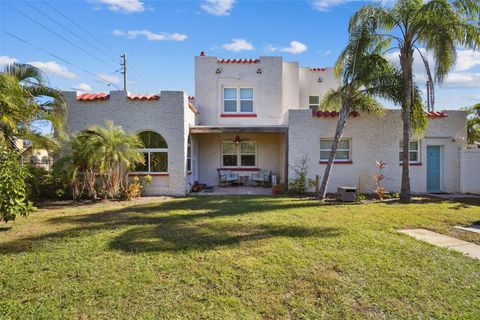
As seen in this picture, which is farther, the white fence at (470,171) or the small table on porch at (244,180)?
the small table on porch at (244,180)

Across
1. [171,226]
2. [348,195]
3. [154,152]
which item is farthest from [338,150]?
[171,226]

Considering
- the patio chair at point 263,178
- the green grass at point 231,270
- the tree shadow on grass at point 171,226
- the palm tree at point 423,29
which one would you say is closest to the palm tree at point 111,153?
the tree shadow on grass at point 171,226

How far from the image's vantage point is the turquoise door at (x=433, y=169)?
1571 cm

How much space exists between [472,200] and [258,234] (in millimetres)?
10679

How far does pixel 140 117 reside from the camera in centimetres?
1443

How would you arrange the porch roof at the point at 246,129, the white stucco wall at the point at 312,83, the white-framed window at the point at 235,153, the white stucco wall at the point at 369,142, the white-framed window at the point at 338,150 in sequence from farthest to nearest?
the white stucco wall at the point at 312,83, the white-framed window at the point at 235,153, the porch roof at the point at 246,129, the white-framed window at the point at 338,150, the white stucco wall at the point at 369,142

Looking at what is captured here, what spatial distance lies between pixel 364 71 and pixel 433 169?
706 cm

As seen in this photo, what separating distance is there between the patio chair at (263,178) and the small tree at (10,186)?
38.9 ft

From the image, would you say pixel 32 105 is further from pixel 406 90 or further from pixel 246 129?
pixel 406 90

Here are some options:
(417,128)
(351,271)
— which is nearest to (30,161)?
(351,271)

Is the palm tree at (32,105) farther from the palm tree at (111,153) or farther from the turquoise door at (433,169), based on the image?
the turquoise door at (433,169)

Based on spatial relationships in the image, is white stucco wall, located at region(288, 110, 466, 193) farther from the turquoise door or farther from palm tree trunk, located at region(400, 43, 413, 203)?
palm tree trunk, located at region(400, 43, 413, 203)

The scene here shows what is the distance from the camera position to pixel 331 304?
4.27 metres

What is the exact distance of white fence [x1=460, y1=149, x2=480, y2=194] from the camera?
15.1 m
